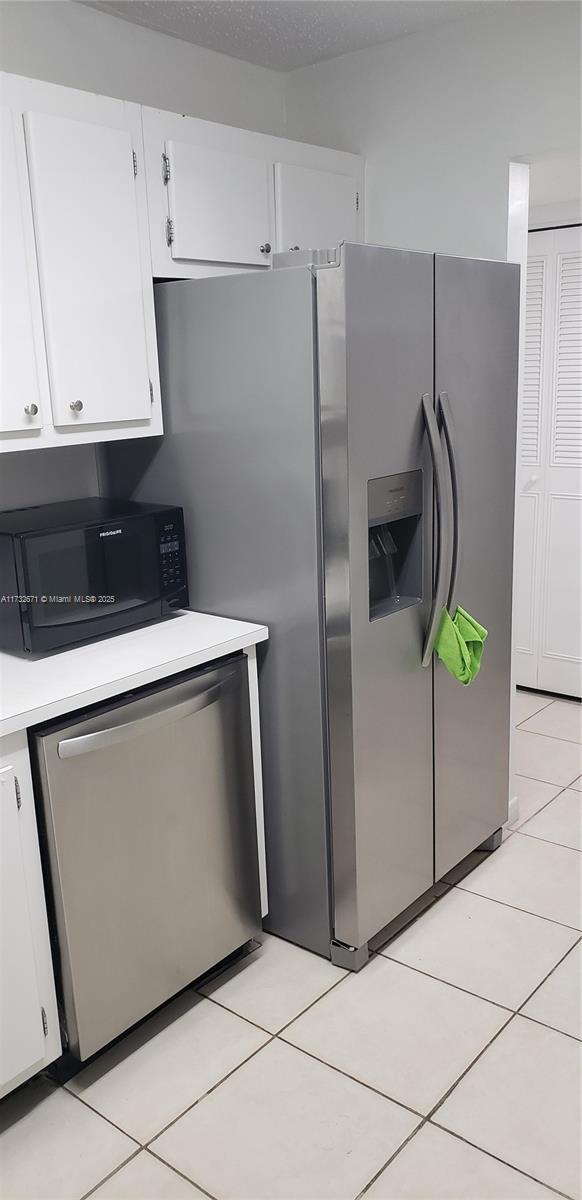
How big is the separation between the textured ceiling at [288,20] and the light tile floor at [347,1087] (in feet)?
8.25

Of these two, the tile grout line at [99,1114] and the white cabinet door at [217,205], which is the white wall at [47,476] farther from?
the tile grout line at [99,1114]

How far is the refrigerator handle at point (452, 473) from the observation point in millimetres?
2322

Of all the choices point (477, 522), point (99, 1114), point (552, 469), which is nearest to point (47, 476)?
point (477, 522)

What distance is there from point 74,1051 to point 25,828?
53 centimetres

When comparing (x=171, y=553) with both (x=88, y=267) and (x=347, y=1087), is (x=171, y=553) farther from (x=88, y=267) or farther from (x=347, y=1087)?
(x=347, y=1087)

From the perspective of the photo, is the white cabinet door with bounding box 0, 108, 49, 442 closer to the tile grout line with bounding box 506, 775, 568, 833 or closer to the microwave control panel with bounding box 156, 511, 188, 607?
the microwave control panel with bounding box 156, 511, 188, 607

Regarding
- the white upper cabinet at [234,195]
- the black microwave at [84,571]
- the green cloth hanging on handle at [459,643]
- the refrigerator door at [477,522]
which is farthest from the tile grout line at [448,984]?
the white upper cabinet at [234,195]

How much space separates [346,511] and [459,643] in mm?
548

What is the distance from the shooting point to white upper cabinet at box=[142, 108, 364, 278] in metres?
2.31

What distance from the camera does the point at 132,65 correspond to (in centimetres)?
264

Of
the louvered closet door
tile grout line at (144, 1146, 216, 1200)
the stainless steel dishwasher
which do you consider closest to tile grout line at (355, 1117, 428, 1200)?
tile grout line at (144, 1146, 216, 1200)

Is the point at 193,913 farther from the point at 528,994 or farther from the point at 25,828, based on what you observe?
the point at 528,994

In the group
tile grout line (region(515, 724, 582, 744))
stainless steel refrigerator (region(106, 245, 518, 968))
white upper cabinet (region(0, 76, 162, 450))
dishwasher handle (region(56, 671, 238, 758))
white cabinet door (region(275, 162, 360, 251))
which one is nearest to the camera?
dishwasher handle (region(56, 671, 238, 758))

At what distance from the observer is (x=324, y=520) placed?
2154 mm
